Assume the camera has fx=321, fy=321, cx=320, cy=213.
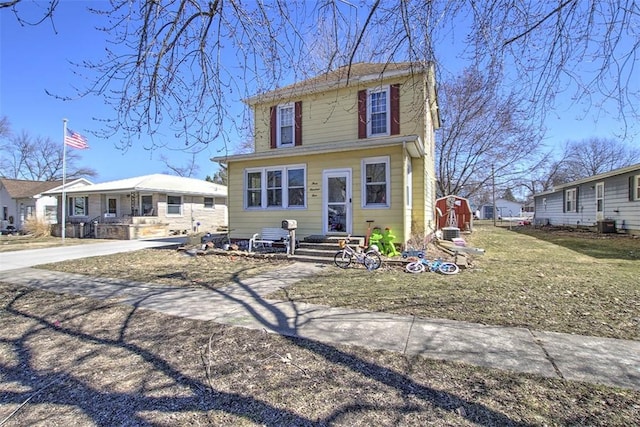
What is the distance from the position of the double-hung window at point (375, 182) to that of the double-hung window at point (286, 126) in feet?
13.2

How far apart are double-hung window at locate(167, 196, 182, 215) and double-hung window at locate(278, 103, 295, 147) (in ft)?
38.4

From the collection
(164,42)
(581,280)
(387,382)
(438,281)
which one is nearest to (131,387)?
(387,382)

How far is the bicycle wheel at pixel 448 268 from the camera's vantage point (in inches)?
281

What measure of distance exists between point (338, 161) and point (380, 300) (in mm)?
6006

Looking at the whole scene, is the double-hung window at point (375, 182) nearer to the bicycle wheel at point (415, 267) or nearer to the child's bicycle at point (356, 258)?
the child's bicycle at point (356, 258)

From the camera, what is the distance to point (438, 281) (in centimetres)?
632

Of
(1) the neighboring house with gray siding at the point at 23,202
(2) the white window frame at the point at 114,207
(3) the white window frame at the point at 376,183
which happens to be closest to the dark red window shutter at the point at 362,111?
(3) the white window frame at the point at 376,183

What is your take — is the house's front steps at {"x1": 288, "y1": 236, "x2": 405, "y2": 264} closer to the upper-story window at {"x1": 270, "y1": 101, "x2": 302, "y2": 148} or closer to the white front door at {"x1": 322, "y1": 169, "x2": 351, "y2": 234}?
the white front door at {"x1": 322, "y1": 169, "x2": 351, "y2": 234}

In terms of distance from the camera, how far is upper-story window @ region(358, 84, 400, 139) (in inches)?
439

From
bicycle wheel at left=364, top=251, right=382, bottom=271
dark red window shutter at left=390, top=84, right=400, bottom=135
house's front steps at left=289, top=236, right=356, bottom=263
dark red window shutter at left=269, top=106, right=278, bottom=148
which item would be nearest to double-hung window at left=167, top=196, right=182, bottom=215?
dark red window shutter at left=269, top=106, right=278, bottom=148

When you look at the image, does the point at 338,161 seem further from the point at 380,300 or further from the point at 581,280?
the point at 581,280

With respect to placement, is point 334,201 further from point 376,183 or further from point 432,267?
point 432,267

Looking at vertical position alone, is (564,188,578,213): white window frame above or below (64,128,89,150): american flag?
below

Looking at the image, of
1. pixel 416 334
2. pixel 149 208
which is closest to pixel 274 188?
pixel 416 334
